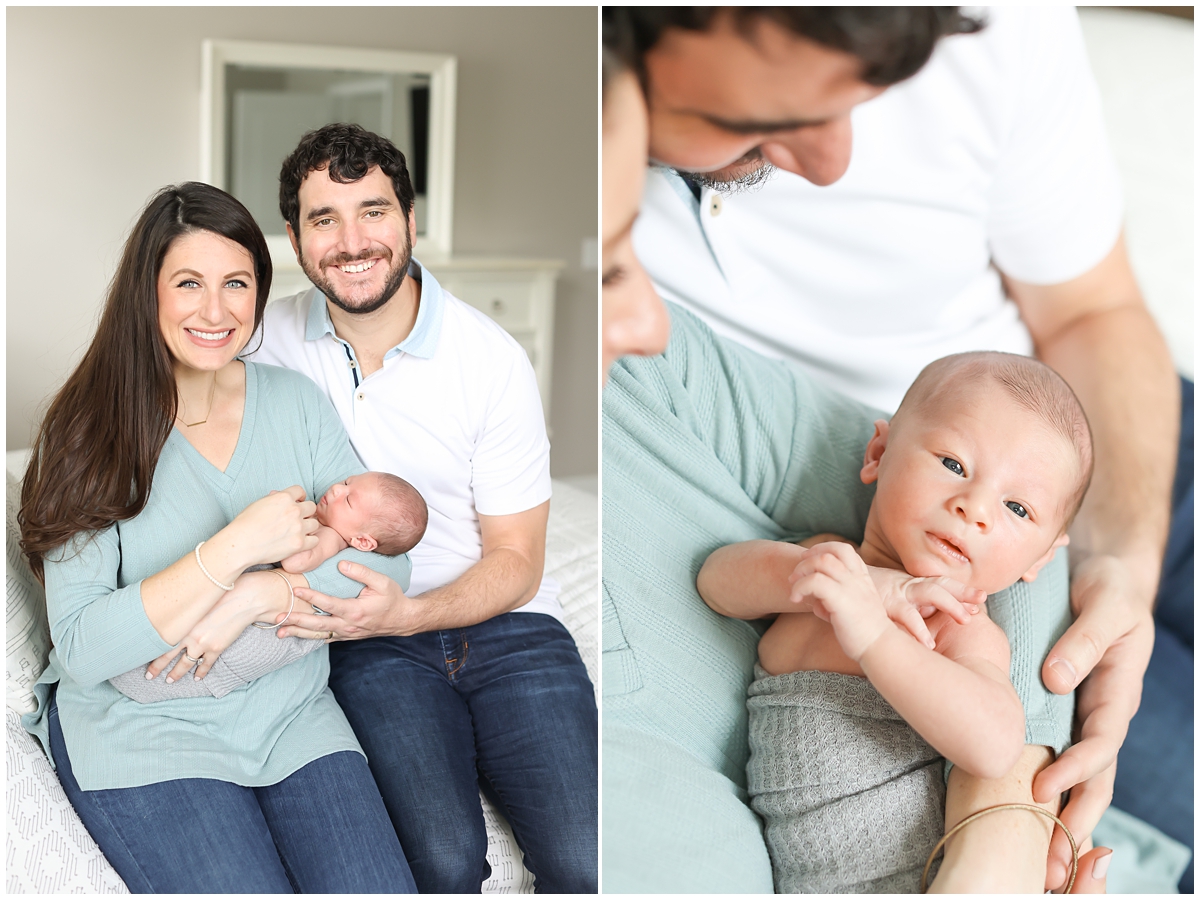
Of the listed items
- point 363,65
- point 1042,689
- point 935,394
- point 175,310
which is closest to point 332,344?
point 175,310

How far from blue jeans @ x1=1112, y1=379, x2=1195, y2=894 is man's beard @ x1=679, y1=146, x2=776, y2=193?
1.86 feet

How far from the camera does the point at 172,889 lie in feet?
3.01

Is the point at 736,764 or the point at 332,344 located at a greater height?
the point at 332,344

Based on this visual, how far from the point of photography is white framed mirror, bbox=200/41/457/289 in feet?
8.91

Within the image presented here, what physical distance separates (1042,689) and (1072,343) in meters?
0.40

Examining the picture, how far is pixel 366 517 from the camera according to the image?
1006 millimetres

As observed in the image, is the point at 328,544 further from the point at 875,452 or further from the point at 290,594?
the point at 875,452

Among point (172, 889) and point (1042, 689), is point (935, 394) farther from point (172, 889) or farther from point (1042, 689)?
point (172, 889)

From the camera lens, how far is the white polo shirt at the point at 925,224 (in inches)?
37.4

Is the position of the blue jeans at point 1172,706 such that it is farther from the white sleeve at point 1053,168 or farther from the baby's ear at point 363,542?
the baby's ear at point 363,542

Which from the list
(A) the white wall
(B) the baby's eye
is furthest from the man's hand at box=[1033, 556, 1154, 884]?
(A) the white wall

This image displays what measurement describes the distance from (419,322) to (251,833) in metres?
0.59

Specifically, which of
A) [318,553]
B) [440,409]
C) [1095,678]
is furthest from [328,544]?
[1095,678]

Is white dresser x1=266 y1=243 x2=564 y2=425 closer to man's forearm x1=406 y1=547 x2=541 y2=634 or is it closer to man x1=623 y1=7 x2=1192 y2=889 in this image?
man's forearm x1=406 y1=547 x2=541 y2=634
